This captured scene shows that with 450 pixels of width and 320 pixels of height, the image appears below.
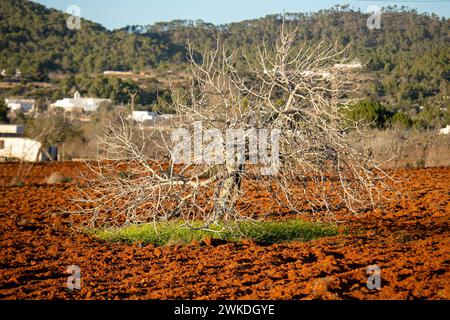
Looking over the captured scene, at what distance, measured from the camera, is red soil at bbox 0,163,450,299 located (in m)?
7.91

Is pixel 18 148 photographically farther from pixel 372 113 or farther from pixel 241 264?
pixel 241 264

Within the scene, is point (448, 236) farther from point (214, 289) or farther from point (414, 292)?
point (214, 289)

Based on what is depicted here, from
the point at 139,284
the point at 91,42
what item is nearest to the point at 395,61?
the point at 91,42

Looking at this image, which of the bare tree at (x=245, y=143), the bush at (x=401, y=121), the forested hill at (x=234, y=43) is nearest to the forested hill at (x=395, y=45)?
the forested hill at (x=234, y=43)

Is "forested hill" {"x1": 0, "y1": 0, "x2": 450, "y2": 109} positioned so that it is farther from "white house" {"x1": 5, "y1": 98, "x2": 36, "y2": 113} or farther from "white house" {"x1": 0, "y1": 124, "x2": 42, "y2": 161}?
"white house" {"x1": 0, "y1": 124, "x2": 42, "y2": 161}

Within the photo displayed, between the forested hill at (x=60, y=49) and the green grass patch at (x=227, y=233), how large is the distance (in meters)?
58.0

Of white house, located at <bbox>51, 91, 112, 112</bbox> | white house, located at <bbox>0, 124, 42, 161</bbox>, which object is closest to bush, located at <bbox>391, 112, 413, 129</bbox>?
white house, located at <bbox>0, 124, 42, 161</bbox>

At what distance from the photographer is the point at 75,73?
7538cm

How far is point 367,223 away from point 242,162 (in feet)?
10.9

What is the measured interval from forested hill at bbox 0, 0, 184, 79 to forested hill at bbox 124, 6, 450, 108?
37.7 feet

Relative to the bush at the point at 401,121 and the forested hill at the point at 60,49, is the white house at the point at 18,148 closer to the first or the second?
the bush at the point at 401,121

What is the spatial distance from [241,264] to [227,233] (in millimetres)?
2939

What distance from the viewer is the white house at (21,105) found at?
6014cm

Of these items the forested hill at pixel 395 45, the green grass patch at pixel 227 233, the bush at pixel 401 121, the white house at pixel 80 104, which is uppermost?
the forested hill at pixel 395 45
